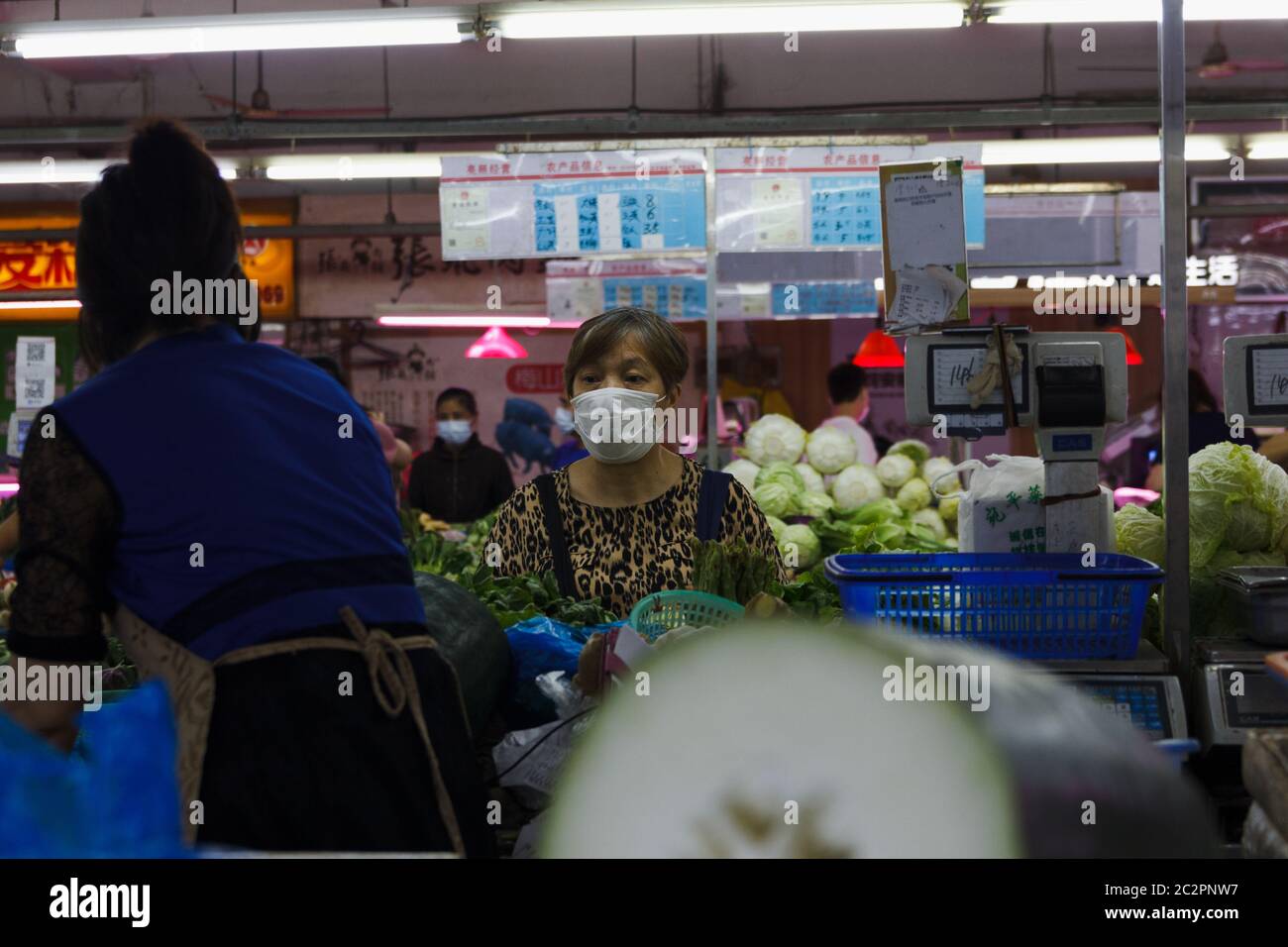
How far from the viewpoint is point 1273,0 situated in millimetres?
4289

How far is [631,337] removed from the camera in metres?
3.34

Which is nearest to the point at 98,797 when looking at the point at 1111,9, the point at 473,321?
the point at 1111,9

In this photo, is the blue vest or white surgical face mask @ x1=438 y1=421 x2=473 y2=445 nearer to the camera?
the blue vest

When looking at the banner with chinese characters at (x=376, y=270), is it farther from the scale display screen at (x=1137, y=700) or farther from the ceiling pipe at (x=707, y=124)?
the scale display screen at (x=1137, y=700)

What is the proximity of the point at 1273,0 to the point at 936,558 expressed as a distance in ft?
10.4

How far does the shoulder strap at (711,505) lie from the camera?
332cm

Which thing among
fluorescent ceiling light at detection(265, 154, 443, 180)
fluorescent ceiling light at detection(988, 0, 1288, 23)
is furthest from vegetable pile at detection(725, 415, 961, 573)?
fluorescent ceiling light at detection(265, 154, 443, 180)

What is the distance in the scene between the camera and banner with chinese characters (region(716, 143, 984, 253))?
258 inches

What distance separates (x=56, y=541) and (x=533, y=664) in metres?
1.13

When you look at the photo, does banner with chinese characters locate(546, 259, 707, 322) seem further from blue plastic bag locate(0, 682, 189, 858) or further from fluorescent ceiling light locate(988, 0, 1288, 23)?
blue plastic bag locate(0, 682, 189, 858)

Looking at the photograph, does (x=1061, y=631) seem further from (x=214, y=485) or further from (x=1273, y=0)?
(x=1273, y=0)

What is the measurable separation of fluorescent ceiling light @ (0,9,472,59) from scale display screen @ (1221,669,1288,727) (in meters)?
3.69

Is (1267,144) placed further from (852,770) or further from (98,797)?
(98,797)
